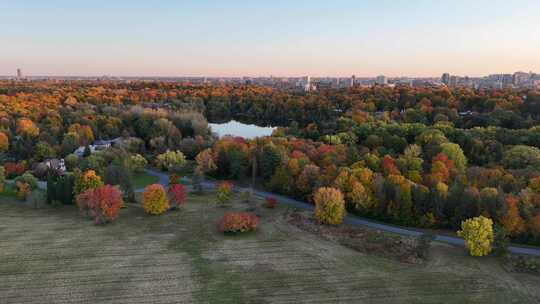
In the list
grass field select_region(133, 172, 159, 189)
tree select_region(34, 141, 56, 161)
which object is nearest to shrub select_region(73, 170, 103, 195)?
grass field select_region(133, 172, 159, 189)

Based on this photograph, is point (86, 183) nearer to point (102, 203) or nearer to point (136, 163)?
point (102, 203)

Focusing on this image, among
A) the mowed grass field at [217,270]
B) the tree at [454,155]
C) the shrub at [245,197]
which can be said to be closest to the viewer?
the mowed grass field at [217,270]

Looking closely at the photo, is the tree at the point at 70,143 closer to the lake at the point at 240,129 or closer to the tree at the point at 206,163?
the tree at the point at 206,163

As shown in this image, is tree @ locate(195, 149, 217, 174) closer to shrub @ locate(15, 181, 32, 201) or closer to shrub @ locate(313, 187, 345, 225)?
shrub @ locate(15, 181, 32, 201)

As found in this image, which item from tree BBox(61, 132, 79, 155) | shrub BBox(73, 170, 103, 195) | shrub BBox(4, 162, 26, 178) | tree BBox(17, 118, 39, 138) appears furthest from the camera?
tree BBox(17, 118, 39, 138)

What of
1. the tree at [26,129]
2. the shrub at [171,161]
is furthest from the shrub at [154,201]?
the tree at [26,129]

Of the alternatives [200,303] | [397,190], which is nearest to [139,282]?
[200,303]
